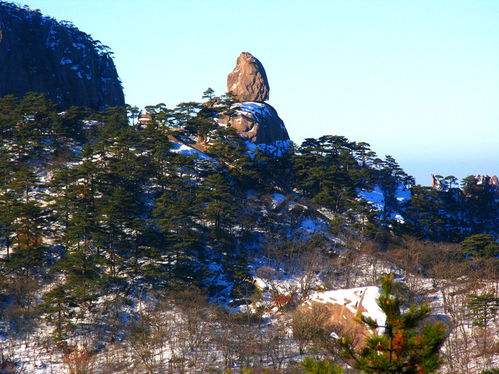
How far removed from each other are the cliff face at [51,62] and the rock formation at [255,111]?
1003 inches

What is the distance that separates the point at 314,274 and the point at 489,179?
161 feet

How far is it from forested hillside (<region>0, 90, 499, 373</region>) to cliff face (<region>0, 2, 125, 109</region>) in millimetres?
17464

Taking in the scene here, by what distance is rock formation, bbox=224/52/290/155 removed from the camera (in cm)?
7275

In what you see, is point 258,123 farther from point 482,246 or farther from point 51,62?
point 51,62

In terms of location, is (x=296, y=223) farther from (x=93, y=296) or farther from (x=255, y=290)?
(x=93, y=296)

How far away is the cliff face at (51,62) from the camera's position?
8019 centimetres

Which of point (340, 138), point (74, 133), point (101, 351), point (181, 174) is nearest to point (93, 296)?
point (101, 351)

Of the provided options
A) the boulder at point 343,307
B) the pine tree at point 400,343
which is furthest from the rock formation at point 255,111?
the pine tree at point 400,343

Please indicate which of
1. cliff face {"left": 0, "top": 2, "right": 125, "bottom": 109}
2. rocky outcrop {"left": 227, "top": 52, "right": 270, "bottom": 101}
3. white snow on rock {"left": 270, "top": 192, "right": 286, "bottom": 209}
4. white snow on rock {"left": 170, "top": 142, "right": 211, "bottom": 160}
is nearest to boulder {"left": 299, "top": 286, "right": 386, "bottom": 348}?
white snow on rock {"left": 270, "top": 192, "right": 286, "bottom": 209}

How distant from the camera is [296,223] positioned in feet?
185

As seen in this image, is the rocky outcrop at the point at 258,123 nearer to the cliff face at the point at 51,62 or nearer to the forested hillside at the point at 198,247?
the forested hillside at the point at 198,247

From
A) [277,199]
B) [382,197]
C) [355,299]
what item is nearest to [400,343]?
[355,299]

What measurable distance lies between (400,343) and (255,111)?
6868cm

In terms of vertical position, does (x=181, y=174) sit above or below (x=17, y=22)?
below
